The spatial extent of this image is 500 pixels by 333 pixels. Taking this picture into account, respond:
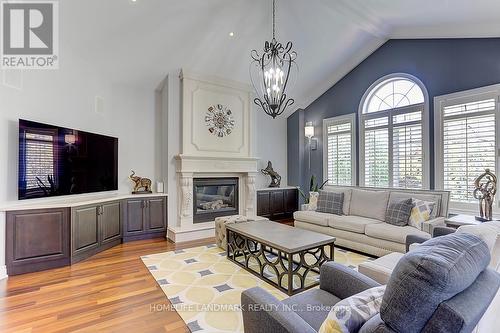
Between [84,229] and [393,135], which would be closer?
[84,229]

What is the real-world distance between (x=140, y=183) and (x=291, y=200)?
12.3 ft

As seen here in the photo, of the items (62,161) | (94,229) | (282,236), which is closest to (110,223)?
(94,229)

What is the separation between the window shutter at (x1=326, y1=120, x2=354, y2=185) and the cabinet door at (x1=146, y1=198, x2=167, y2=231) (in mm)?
3814

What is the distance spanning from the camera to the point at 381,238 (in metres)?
3.64

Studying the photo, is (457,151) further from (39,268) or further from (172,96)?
(39,268)

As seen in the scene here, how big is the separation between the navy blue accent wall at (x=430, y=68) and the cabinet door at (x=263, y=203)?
2.40 m

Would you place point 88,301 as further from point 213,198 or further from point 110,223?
point 213,198

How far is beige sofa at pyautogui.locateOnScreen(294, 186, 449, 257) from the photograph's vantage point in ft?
11.6

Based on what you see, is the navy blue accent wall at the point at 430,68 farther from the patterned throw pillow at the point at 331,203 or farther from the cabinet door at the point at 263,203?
the cabinet door at the point at 263,203

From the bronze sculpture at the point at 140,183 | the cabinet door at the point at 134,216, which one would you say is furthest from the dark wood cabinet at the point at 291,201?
the cabinet door at the point at 134,216

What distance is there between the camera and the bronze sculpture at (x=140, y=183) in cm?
496

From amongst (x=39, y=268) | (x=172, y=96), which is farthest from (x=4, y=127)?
(x=172, y=96)

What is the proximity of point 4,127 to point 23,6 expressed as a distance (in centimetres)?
153

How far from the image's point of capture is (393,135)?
5004mm
